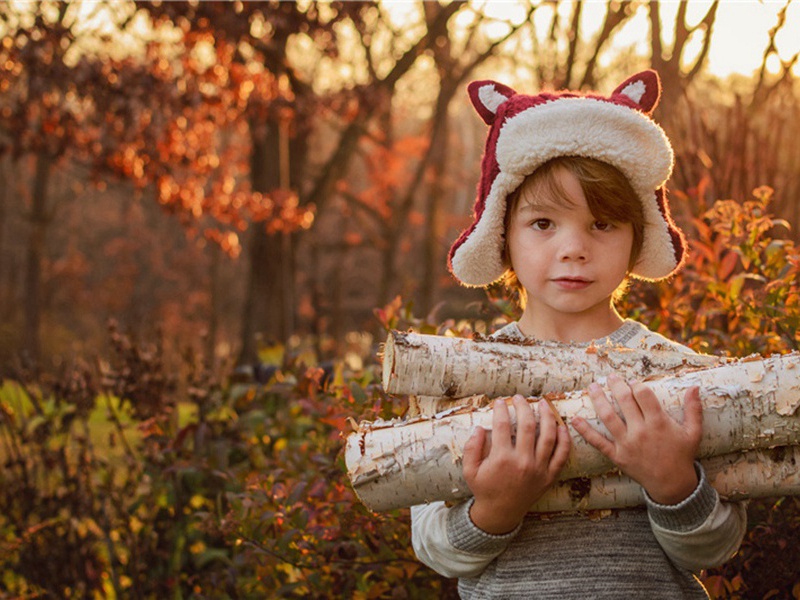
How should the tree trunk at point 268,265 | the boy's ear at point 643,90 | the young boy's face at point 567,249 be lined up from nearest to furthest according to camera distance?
the young boy's face at point 567,249 → the boy's ear at point 643,90 → the tree trunk at point 268,265

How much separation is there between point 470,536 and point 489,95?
37.0 inches

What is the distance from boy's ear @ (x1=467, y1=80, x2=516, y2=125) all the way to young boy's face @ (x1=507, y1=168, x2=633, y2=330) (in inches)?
9.2

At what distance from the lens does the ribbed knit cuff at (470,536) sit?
158 cm

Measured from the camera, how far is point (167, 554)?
11.8 ft

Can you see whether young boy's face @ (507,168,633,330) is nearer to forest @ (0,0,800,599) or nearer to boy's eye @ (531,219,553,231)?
boy's eye @ (531,219,553,231)

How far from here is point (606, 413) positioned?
149cm

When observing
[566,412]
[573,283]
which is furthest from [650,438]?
[573,283]

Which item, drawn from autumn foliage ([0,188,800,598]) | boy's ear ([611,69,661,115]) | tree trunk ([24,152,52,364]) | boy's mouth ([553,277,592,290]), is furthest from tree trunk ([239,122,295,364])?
boy's mouth ([553,277,592,290])

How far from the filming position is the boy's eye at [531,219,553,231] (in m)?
1.75

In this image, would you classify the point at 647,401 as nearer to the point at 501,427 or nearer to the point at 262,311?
the point at 501,427

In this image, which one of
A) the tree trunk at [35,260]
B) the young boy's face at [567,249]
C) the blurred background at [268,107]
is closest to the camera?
the young boy's face at [567,249]

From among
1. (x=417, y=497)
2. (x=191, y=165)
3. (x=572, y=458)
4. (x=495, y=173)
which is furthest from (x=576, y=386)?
(x=191, y=165)

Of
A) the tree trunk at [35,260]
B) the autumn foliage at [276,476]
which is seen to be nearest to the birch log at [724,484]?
the autumn foliage at [276,476]

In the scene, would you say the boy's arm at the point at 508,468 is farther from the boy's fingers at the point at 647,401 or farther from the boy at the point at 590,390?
the boy's fingers at the point at 647,401
